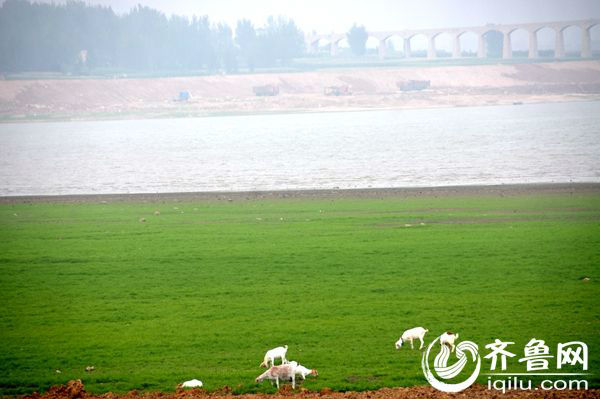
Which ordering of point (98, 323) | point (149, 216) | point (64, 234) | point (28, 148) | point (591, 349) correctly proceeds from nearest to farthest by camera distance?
point (591, 349) < point (98, 323) < point (64, 234) < point (149, 216) < point (28, 148)

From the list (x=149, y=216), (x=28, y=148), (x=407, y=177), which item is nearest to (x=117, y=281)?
(x=149, y=216)

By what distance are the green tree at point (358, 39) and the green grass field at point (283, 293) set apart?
153 m

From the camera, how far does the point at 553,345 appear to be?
9.99m

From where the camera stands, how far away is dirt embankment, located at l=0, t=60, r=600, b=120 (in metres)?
105

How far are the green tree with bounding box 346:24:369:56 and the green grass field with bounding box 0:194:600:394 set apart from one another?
15262 cm

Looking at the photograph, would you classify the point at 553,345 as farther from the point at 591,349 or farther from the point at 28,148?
the point at 28,148

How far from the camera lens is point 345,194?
29.0 m

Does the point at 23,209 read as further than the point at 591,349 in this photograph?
Yes

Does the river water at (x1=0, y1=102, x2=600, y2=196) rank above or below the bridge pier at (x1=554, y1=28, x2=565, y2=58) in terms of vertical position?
below

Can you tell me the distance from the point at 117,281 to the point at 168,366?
5094 mm

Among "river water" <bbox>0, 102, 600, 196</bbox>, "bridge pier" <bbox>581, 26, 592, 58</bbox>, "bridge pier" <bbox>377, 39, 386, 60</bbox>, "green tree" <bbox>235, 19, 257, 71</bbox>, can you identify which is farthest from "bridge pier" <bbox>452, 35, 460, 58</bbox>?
"river water" <bbox>0, 102, 600, 196</bbox>

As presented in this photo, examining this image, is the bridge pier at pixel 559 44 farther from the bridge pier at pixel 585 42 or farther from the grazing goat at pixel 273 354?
the grazing goat at pixel 273 354

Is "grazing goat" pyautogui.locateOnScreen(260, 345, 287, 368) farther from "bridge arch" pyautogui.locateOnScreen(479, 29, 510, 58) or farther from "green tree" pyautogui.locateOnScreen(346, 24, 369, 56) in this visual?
"green tree" pyautogui.locateOnScreen(346, 24, 369, 56)

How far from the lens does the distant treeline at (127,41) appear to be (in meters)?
105
